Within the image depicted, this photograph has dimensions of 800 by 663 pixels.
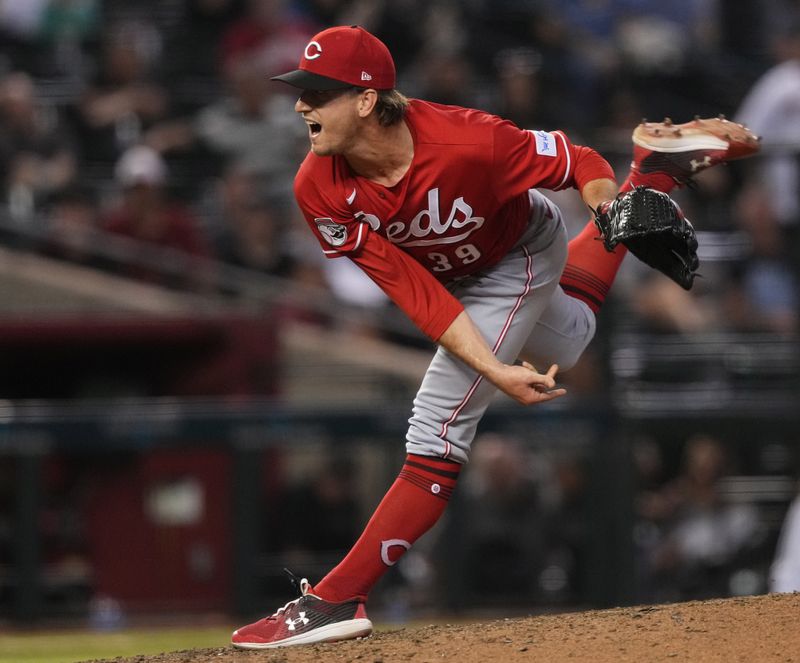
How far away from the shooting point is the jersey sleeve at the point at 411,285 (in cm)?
430

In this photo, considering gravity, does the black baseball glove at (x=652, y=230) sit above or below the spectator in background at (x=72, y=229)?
below

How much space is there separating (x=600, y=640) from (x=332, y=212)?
1409 millimetres

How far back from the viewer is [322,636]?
4418 mm

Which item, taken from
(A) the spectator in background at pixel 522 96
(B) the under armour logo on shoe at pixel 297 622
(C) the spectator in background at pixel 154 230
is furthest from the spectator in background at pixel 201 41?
(B) the under armour logo on shoe at pixel 297 622

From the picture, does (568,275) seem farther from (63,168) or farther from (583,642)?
(63,168)

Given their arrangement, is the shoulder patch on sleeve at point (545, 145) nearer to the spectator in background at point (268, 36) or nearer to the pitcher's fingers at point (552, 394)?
the pitcher's fingers at point (552, 394)

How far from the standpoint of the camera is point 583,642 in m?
4.16

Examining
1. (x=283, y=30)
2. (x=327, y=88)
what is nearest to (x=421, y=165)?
(x=327, y=88)

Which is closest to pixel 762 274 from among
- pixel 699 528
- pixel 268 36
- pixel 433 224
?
pixel 699 528

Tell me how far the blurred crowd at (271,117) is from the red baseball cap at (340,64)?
16.7ft

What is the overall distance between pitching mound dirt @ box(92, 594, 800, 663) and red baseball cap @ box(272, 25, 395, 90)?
1563mm

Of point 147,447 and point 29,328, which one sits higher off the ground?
point 29,328

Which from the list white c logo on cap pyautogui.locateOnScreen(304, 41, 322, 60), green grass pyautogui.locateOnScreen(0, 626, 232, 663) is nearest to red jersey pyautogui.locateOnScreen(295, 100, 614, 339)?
white c logo on cap pyautogui.locateOnScreen(304, 41, 322, 60)

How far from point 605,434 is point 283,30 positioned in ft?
12.9
